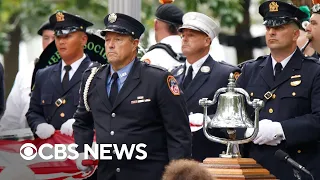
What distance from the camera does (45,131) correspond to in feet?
40.2

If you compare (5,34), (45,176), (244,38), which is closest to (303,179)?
(45,176)

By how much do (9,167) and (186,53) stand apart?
2.06 metres

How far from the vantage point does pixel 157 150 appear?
10336 mm

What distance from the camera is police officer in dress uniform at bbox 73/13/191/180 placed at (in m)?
10.2

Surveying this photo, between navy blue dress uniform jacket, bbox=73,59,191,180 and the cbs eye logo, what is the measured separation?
1.73 meters

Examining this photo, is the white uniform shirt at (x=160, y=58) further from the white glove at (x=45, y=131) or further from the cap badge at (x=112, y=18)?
the cap badge at (x=112, y=18)

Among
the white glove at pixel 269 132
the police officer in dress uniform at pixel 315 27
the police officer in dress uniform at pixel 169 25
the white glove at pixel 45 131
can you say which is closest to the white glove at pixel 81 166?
the white glove at pixel 45 131

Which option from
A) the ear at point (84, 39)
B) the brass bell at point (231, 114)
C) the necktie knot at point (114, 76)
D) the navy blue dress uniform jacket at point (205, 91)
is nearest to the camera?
the brass bell at point (231, 114)

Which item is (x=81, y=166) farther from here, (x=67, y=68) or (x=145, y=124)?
(x=67, y=68)

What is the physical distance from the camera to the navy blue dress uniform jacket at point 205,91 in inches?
449

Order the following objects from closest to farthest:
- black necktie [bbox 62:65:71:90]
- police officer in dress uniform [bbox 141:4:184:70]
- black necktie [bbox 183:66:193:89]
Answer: black necktie [bbox 183:66:193:89], black necktie [bbox 62:65:71:90], police officer in dress uniform [bbox 141:4:184:70]

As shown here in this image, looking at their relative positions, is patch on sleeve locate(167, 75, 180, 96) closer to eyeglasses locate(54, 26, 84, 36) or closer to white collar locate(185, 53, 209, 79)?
white collar locate(185, 53, 209, 79)

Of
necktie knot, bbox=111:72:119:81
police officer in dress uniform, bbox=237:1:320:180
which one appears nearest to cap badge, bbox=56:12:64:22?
necktie knot, bbox=111:72:119:81

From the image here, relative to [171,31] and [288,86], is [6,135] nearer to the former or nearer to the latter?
[171,31]
